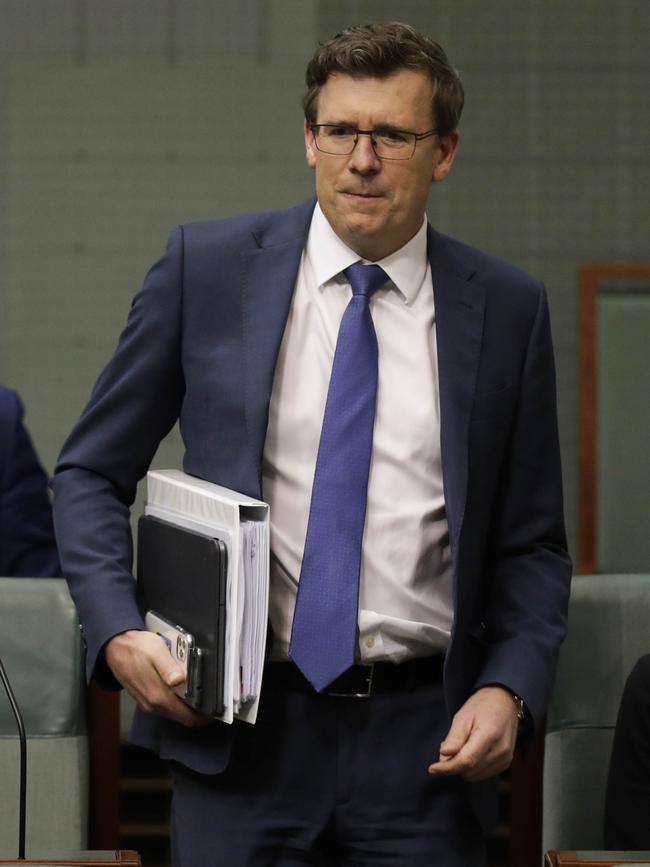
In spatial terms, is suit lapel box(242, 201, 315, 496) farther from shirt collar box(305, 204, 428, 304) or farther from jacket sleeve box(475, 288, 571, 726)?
jacket sleeve box(475, 288, 571, 726)

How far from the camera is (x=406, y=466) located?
148cm

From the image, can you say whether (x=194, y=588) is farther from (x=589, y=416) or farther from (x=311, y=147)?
(x=589, y=416)

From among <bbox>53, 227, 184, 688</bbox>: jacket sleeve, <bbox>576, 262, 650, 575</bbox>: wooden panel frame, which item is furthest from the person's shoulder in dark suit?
<bbox>576, 262, 650, 575</bbox>: wooden panel frame

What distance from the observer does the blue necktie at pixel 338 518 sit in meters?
1.41

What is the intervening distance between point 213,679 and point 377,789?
24cm

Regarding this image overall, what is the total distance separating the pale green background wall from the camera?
377 centimetres

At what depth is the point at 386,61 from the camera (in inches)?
57.2

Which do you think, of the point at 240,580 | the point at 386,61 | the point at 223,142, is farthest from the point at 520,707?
the point at 223,142

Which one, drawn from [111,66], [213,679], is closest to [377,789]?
[213,679]

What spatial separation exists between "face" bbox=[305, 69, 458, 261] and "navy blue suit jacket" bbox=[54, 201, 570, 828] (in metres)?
0.10

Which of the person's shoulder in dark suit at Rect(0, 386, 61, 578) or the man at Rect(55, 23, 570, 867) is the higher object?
the man at Rect(55, 23, 570, 867)

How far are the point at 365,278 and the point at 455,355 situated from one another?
0.45 ft

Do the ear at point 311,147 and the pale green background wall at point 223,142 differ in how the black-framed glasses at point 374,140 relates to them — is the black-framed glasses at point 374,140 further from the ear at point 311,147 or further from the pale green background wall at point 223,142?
the pale green background wall at point 223,142

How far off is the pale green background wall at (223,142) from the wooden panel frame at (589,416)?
36 millimetres
